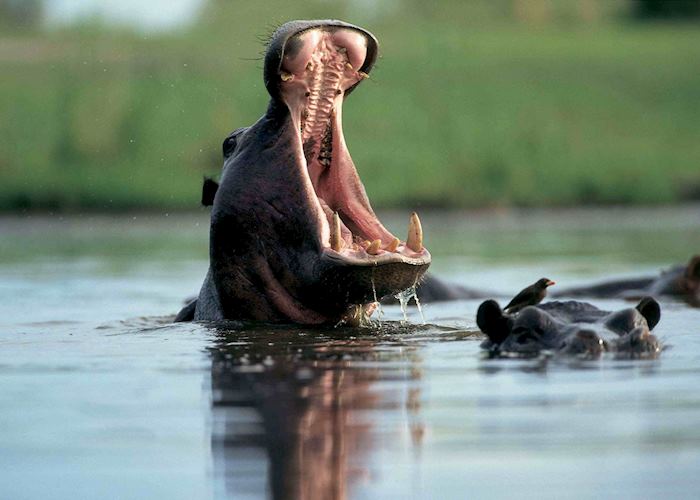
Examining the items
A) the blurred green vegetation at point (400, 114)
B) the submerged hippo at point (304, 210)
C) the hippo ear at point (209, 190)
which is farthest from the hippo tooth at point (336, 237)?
the blurred green vegetation at point (400, 114)

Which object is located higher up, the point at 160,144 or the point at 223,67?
the point at 223,67

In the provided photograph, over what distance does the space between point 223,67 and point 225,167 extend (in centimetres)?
2411

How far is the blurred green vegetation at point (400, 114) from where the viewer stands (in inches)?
955

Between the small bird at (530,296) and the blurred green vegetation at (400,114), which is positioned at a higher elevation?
the blurred green vegetation at (400,114)

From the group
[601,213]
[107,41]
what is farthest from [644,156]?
[107,41]

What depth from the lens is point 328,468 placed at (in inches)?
151

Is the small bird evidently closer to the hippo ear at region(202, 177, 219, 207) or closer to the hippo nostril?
the hippo nostril

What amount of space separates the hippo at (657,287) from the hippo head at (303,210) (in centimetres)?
325

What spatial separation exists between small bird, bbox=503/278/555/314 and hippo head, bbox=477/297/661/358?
25 cm

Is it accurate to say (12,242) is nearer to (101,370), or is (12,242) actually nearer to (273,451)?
(101,370)

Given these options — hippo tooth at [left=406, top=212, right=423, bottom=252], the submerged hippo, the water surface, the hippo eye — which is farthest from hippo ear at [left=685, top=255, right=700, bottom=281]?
the hippo eye

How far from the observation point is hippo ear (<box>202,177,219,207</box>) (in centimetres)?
725

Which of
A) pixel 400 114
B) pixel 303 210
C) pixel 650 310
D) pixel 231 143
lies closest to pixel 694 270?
pixel 650 310

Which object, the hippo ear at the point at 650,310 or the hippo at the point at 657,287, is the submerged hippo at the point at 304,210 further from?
the hippo at the point at 657,287
